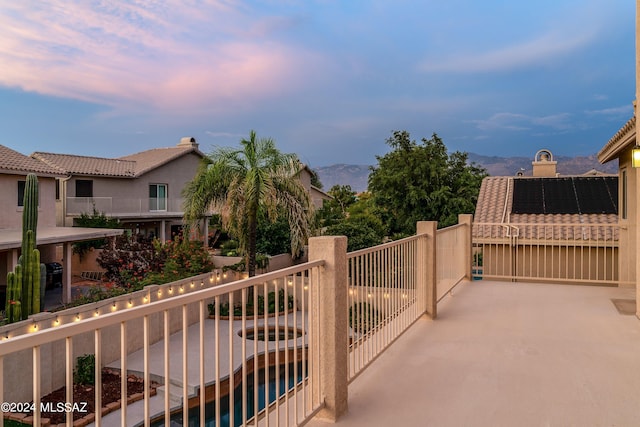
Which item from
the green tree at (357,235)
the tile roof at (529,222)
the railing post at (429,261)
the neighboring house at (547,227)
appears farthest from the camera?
the green tree at (357,235)

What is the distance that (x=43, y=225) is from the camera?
18.2 m

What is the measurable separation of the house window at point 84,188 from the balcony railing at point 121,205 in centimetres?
71

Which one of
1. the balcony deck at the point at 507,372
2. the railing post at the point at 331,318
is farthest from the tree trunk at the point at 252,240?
the railing post at the point at 331,318

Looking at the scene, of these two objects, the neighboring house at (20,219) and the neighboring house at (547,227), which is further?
the neighboring house at (20,219)

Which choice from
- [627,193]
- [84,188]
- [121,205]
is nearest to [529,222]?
[627,193]

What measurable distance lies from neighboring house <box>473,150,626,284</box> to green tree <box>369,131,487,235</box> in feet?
39.0

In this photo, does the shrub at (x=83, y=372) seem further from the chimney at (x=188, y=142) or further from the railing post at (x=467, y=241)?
the chimney at (x=188, y=142)

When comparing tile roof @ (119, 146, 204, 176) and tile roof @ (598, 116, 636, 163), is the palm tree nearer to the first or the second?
tile roof @ (598, 116, 636, 163)

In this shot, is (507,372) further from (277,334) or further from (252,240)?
(252,240)

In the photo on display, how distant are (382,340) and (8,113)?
38486 millimetres

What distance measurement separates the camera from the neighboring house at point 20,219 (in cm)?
1371

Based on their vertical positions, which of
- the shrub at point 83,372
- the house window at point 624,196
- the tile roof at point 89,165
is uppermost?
the tile roof at point 89,165

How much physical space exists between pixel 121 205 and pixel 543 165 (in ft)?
62.7

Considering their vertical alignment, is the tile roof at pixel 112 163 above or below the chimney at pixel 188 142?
below
